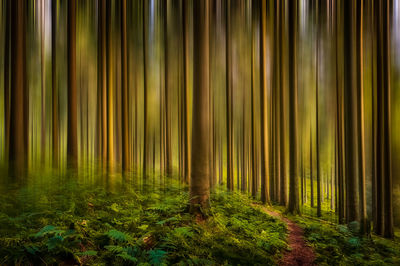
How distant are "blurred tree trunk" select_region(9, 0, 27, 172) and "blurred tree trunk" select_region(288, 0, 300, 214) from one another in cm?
902

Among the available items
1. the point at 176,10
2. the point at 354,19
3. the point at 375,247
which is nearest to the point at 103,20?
the point at 176,10

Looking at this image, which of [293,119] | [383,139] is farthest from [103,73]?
[383,139]

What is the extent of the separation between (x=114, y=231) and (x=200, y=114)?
10.5 ft

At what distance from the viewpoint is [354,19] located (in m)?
7.40

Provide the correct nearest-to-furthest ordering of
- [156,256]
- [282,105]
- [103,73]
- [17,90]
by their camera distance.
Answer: [156,256] < [17,90] < [282,105] < [103,73]

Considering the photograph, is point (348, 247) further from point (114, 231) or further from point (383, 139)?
point (114, 231)

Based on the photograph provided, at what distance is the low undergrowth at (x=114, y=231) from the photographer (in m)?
3.27

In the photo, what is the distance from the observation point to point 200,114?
565 centimetres

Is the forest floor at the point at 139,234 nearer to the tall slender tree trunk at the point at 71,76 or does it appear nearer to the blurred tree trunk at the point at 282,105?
the tall slender tree trunk at the point at 71,76

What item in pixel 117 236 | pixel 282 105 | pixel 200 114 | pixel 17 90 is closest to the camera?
pixel 117 236

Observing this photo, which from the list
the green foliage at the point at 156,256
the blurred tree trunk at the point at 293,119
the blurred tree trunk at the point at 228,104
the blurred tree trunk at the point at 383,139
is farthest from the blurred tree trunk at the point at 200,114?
the blurred tree trunk at the point at 383,139

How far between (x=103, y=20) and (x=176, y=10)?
4.34m

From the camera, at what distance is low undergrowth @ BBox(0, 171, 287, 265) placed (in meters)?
3.27

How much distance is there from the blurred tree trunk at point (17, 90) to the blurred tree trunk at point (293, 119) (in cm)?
902
